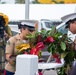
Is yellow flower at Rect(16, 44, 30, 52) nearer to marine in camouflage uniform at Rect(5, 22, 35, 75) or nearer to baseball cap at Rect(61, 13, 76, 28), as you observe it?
marine in camouflage uniform at Rect(5, 22, 35, 75)

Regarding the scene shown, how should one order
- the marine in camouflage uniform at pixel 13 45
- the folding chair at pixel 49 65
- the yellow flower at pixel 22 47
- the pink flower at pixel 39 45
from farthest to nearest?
the marine in camouflage uniform at pixel 13 45, the yellow flower at pixel 22 47, the pink flower at pixel 39 45, the folding chair at pixel 49 65

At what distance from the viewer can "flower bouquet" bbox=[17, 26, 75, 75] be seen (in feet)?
19.2

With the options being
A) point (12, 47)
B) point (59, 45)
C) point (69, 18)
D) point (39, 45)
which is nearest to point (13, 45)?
point (12, 47)

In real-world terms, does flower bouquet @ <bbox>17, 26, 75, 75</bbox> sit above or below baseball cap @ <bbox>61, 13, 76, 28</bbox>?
below

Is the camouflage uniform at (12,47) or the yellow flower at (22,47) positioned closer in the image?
the yellow flower at (22,47)

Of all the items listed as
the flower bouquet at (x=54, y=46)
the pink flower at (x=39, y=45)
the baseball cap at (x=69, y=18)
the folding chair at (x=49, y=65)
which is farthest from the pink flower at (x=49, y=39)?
the baseball cap at (x=69, y=18)

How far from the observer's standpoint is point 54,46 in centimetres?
591

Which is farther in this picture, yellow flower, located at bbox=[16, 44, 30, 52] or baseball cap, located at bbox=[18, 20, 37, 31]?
baseball cap, located at bbox=[18, 20, 37, 31]

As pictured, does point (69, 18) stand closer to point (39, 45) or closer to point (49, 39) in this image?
point (49, 39)

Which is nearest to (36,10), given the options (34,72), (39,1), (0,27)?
(39,1)

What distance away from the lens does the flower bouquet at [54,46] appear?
230 inches

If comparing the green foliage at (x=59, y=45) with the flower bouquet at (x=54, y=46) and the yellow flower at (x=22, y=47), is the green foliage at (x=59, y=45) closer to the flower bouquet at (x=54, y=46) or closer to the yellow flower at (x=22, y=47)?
the flower bouquet at (x=54, y=46)

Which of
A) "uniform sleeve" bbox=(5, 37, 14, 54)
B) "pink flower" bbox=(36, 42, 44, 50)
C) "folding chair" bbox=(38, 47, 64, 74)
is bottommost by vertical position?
"folding chair" bbox=(38, 47, 64, 74)

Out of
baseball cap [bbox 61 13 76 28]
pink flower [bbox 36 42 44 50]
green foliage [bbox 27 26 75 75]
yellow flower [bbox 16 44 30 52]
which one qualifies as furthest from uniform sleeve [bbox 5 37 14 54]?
baseball cap [bbox 61 13 76 28]
